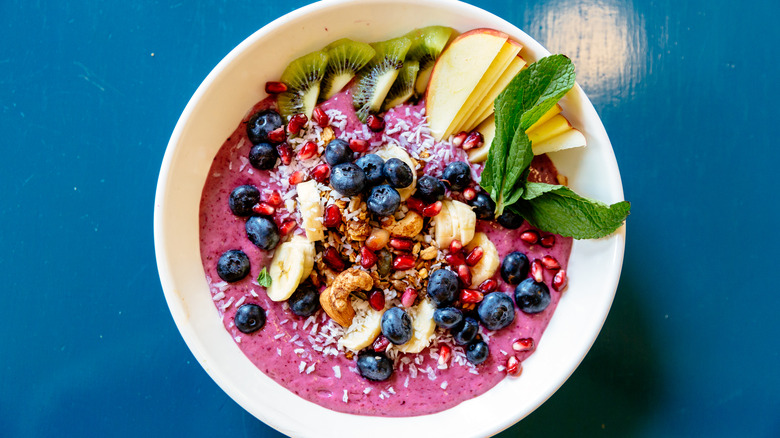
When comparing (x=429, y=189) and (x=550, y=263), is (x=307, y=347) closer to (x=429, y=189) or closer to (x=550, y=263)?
(x=429, y=189)

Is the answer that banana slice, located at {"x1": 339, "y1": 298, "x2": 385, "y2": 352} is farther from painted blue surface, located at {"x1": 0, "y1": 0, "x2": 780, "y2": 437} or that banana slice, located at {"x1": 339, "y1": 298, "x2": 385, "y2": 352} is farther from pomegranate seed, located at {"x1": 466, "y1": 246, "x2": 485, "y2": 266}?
painted blue surface, located at {"x1": 0, "y1": 0, "x2": 780, "y2": 437}

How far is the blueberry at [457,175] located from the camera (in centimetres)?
201

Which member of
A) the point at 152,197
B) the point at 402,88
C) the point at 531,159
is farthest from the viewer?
the point at 152,197

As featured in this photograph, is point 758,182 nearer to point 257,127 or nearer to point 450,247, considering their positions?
point 450,247

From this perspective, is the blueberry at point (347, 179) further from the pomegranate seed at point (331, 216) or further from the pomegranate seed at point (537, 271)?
the pomegranate seed at point (537, 271)

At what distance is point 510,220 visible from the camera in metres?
2.07

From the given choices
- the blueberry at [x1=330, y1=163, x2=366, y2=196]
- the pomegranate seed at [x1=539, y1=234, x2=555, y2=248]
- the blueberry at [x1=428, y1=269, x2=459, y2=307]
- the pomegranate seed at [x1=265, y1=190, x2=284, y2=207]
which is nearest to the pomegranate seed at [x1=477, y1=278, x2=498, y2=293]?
the blueberry at [x1=428, y1=269, x2=459, y2=307]

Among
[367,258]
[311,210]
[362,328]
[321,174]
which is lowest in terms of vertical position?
[362,328]

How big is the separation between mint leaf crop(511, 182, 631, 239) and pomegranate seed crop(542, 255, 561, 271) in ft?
0.47

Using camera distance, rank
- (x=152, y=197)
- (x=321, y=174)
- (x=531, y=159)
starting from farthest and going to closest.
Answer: (x=152, y=197) < (x=321, y=174) < (x=531, y=159)

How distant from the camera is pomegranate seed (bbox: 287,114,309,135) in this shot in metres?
2.02

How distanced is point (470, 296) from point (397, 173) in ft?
1.70

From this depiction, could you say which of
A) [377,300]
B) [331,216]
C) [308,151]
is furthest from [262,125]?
[377,300]

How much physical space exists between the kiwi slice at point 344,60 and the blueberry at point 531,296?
38.6 inches
